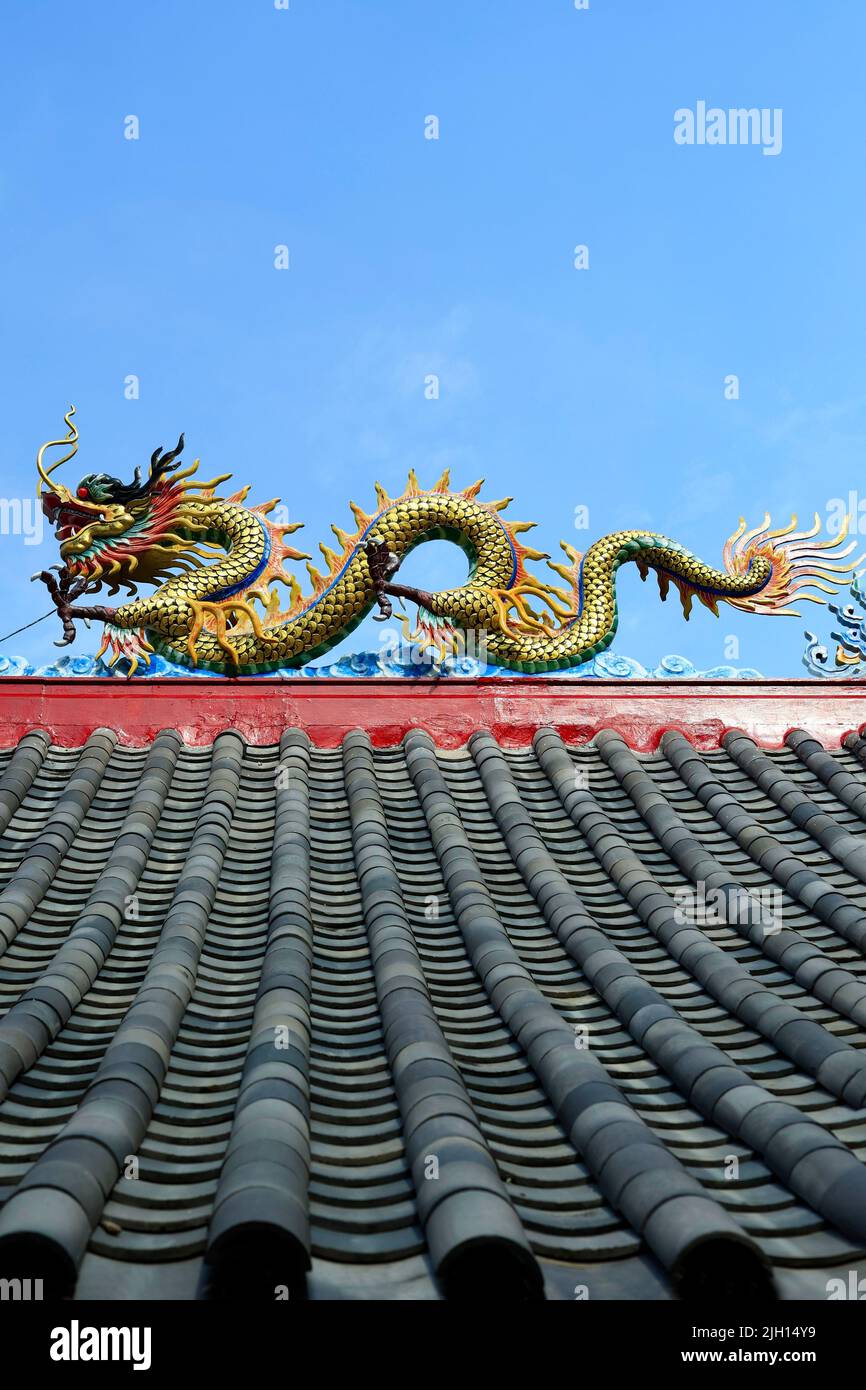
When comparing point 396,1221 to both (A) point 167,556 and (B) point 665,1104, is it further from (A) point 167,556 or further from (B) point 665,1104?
(A) point 167,556

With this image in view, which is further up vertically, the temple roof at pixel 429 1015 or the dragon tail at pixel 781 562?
the dragon tail at pixel 781 562

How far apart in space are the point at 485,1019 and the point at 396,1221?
4.64ft

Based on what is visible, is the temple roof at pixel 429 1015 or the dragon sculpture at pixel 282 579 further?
the dragon sculpture at pixel 282 579

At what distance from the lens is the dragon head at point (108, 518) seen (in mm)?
8273

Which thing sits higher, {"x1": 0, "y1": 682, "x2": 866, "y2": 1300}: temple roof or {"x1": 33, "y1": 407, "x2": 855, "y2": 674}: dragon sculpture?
{"x1": 33, "y1": 407, "x2": 855, "y2": 674}: dragon sculpture

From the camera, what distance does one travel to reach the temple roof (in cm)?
297

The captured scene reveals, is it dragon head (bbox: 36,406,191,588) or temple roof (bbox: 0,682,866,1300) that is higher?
dragon head (bbox: 36,406,191,588)

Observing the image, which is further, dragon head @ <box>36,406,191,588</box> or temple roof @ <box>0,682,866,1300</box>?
dragon head @ <box>36,406,191,588</box>

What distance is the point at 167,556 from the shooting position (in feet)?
27.5

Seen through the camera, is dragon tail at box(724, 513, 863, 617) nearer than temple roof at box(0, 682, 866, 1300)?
No

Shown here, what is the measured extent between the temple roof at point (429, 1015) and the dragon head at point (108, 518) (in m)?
1.05

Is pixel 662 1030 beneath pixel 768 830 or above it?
beneath

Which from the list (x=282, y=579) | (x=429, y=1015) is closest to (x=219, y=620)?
(x=282, y=579)
